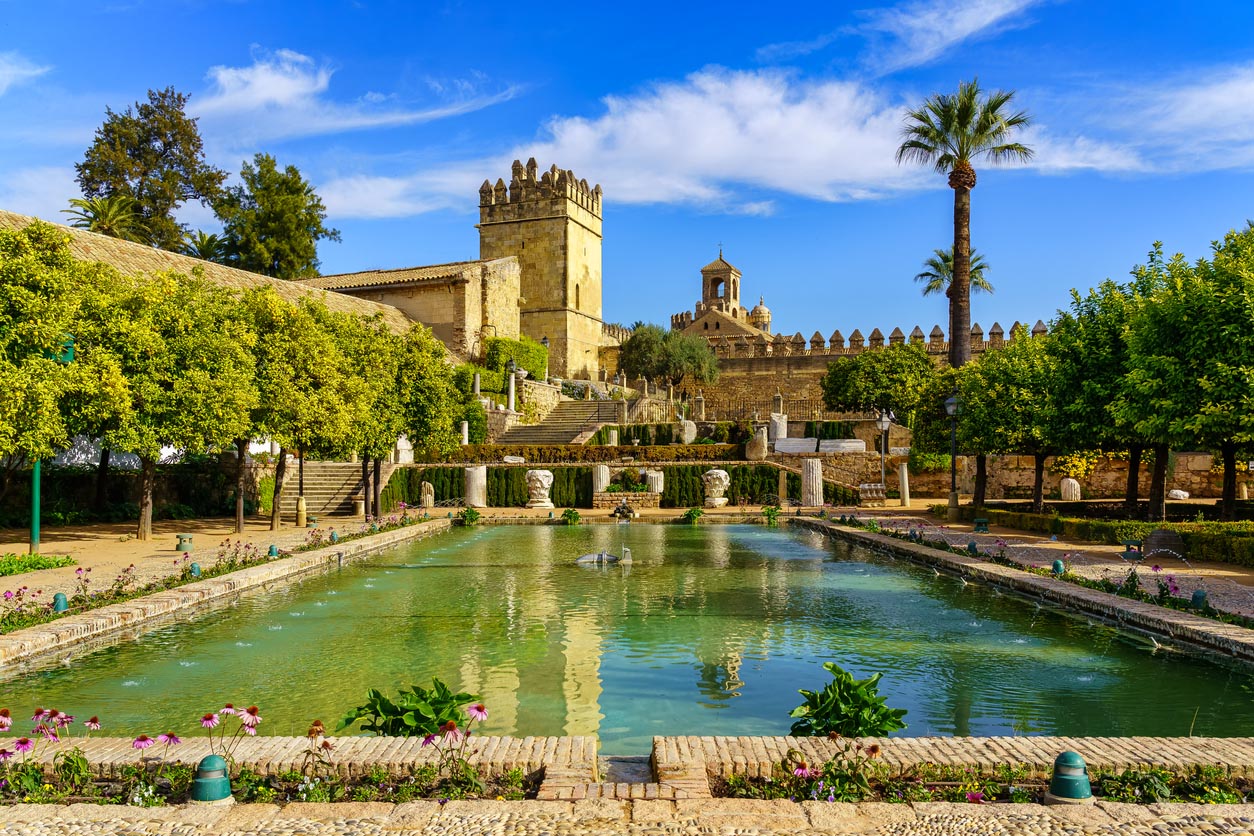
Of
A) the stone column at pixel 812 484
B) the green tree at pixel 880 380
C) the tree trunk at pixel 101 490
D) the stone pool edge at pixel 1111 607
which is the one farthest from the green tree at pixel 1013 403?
the tree trunk at pixel 101 490

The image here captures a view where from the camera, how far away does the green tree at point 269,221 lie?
43.8 meters

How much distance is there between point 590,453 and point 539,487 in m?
4.50

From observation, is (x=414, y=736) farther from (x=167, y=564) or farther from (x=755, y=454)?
(x=755, y=454)

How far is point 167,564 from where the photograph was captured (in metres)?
12.2

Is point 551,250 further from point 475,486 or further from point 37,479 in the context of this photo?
point 37,479

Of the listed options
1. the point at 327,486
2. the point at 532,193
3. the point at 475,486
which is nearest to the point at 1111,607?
the point at 475,486

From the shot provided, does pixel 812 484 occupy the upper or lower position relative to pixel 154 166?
lower

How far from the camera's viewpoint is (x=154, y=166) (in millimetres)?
41625

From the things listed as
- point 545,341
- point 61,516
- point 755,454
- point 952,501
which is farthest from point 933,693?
point 545,341

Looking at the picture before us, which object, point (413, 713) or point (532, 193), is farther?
point (532, 193)

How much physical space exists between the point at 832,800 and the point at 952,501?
18.5m

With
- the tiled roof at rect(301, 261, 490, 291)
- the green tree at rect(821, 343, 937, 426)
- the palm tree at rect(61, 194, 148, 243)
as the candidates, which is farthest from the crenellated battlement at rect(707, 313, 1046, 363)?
the palm tree at rect(61, 194, 148, 243)

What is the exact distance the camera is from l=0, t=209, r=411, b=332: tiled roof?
25062mm

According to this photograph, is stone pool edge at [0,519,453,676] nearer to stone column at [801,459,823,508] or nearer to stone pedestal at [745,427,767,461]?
stone column at [801,459,823,508]
